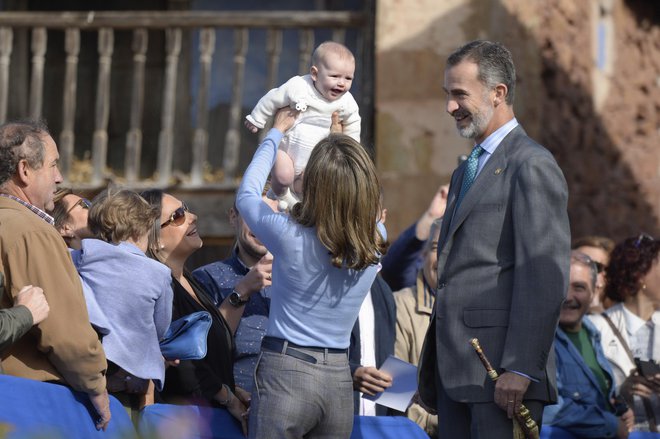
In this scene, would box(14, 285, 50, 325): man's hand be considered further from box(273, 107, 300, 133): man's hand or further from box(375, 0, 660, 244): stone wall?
box(375, 0, 660, 244): stone wall

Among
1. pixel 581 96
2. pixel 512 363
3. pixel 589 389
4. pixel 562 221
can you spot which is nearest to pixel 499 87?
pixel 562 221

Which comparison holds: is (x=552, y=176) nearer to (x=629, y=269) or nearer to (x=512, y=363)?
(x=512, y=363)

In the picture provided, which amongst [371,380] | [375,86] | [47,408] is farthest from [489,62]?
[375,86]

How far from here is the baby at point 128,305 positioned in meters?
4.64

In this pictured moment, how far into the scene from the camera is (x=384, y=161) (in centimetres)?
862

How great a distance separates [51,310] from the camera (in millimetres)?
4230

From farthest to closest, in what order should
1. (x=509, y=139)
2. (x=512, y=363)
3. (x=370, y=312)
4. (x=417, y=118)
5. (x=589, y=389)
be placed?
1. (x=417, y=118)
2. (x=589, y=389)
3. (x=370, y=312)
4. (x=509, y=139)
5. (x=512, y=363)

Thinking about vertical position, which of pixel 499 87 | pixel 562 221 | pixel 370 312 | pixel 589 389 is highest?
pixel 499 87

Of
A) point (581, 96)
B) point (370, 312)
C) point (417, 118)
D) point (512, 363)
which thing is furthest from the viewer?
point (581, 96)

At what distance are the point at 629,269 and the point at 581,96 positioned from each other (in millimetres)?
2981

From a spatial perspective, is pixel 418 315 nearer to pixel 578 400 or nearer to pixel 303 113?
pixel 578 400

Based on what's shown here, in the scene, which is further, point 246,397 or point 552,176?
point 246,397

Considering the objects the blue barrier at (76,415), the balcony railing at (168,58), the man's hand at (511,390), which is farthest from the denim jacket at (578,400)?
the balcony railing at (168,58)

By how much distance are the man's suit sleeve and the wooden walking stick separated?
5 cm
